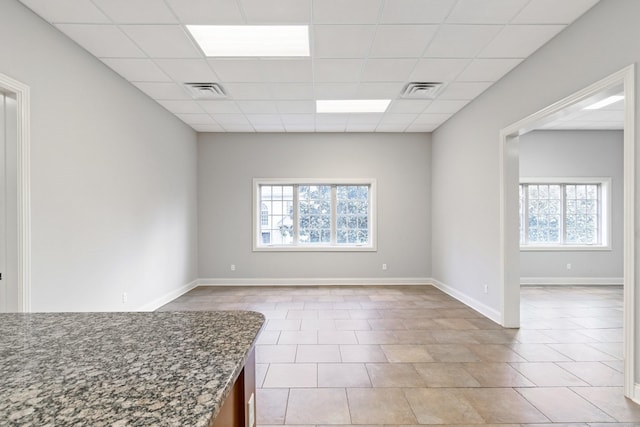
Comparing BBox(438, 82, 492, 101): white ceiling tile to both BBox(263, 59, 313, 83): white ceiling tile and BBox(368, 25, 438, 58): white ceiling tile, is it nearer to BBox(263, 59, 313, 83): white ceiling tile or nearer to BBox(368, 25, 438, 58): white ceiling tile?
BBox(368, 25, 438, 58): white ceiling tile

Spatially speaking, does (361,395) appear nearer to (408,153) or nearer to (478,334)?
(478,334)

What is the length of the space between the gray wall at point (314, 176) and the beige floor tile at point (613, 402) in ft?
13.7

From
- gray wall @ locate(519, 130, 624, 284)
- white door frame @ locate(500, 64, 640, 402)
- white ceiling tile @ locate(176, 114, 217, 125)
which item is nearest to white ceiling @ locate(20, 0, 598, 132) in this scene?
white ceiling tile @ locate(176, 114, 217, 125)

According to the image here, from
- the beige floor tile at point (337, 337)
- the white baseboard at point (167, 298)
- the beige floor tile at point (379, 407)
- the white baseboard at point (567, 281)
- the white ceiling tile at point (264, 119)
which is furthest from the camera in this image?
the white baseboard at point (567, 281)

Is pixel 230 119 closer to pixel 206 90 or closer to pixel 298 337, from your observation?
pixel 206 90

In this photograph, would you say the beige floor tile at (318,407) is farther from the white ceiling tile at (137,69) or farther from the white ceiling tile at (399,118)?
the white ceiling tile at (399,118)

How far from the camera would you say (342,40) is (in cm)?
325

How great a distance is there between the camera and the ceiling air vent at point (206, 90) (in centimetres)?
431

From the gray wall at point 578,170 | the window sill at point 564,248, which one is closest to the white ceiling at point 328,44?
the gray wall at point 578,170

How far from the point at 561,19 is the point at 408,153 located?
3.88 meters

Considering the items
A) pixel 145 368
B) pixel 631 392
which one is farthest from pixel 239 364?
pixel 631 392

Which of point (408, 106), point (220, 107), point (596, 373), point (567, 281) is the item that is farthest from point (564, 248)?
point (220, 107)

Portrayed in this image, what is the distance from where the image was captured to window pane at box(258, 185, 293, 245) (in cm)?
692

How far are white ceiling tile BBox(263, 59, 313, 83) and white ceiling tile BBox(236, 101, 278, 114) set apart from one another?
0.86 metres
